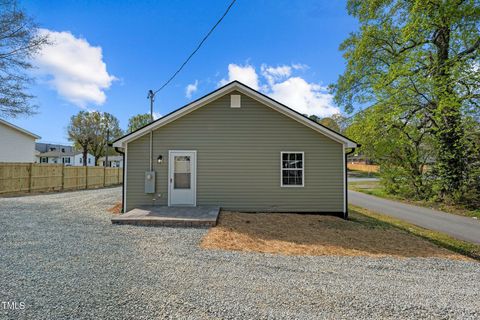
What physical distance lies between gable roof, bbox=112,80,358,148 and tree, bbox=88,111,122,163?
102 ft

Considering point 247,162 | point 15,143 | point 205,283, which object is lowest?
point 205,283

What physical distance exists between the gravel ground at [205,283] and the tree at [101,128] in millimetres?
34960

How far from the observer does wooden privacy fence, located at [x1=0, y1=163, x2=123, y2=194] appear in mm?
13242

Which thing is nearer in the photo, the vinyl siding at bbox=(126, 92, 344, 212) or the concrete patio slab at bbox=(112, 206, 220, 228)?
the concrete patio slab at bbox=(112, 206, 220, 228)

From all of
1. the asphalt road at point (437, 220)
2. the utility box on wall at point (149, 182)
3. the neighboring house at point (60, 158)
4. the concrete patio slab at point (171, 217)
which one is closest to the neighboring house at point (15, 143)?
the utility box on wall at point (149, 182)

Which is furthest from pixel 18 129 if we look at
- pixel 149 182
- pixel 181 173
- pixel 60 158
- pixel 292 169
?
pixel 60 158

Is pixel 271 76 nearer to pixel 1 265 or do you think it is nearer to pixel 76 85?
pixel 1 265

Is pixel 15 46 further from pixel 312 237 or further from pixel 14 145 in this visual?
pixel 312 237

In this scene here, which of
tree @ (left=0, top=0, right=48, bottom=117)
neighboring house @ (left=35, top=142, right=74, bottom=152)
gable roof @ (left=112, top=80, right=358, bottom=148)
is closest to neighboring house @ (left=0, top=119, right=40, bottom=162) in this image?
tree @ (left=0, top=0, right=48, bottom=117)

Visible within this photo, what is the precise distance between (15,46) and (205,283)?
16.8 metres

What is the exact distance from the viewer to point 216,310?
275 centimetres

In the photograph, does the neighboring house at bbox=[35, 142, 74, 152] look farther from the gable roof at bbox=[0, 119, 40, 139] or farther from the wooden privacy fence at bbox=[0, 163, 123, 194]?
the wooden privacy fence at bbox=[0, 163, 123, 194]

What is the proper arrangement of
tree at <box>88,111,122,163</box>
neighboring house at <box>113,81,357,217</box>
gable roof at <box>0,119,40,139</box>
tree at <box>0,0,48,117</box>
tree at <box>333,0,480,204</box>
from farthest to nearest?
1. tree at <box>88,111,122,163</box>
2. gable roof at <box>0,119,40,139</box>
3. tree at <box>0,0,48,117</box>
4. tree at <box>333,0,480,204</box>
5. neighboring house at <box>113,81,357,217</box>

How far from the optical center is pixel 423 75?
36.7 ft
